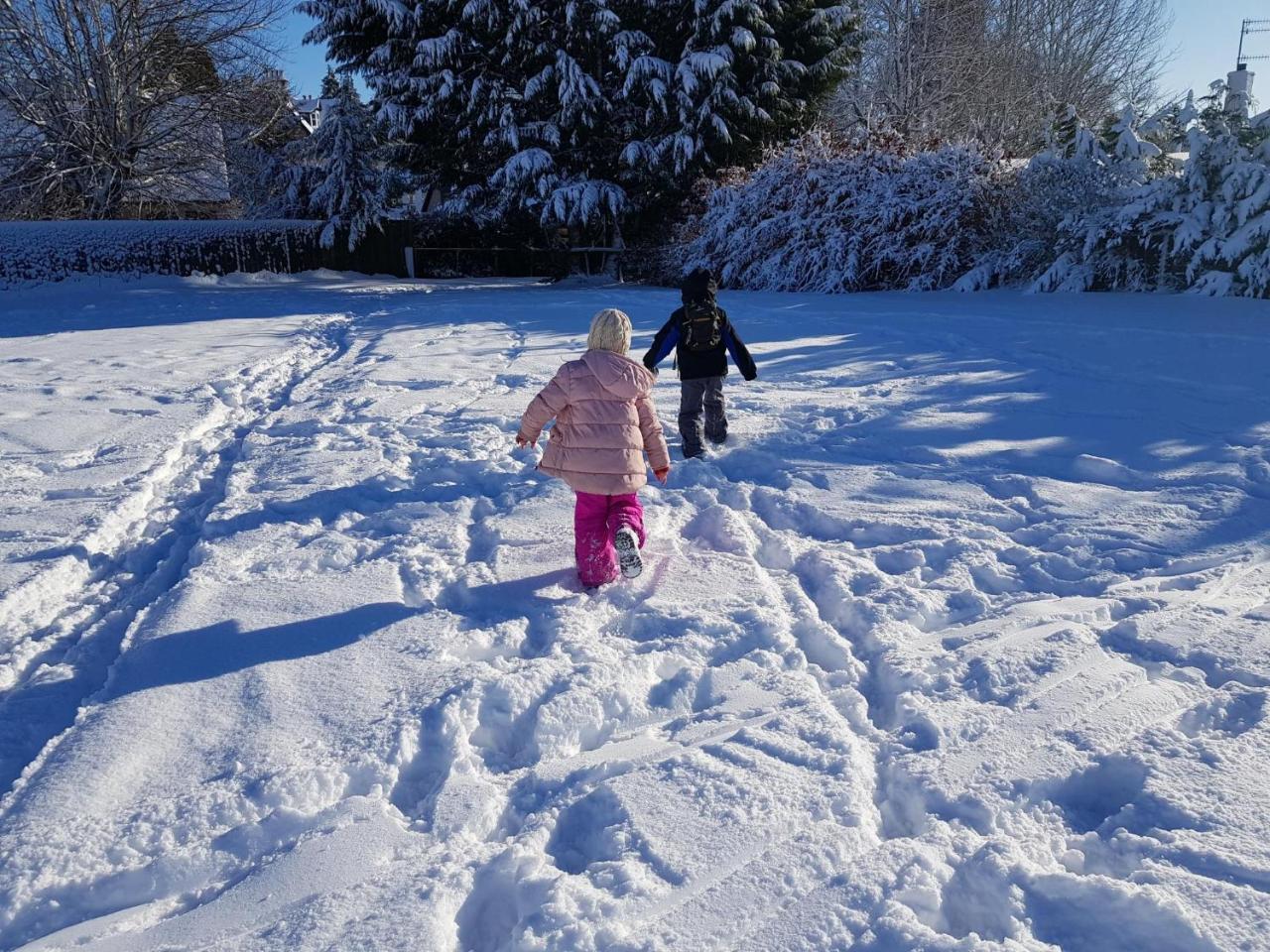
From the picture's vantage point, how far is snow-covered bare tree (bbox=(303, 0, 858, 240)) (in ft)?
61.2

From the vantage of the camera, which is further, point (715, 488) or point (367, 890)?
point (715, 488)

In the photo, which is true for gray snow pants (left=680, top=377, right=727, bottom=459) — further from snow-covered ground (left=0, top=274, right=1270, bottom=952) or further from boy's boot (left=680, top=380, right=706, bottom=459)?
snow-covered ground (left=0, top=274, right=1270, bottom=952)

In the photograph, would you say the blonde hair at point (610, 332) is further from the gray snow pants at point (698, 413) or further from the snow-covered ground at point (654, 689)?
the gray snow pants at point (698, 413)

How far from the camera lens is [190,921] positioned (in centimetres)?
194

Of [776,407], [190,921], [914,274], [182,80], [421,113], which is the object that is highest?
[182,80]

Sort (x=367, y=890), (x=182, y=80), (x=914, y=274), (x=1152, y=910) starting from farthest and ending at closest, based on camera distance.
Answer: (x=182, y=80) < (x=914, y=274) < (x=367, y=890) < (x=1152, y=910)

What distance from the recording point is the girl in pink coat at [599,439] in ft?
12.4

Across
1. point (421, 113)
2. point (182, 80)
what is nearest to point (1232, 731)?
point (421, 113)

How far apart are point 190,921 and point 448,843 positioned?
566 mm

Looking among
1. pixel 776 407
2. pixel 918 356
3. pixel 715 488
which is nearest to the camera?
pixel 715 488

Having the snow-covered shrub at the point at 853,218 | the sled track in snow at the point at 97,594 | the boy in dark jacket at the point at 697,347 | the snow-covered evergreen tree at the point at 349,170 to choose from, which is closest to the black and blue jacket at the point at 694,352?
the boy in dark jacket at the point at 697,347

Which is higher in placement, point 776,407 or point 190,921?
point 776,407

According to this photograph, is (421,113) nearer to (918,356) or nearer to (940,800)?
(918,356)

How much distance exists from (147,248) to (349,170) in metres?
6.74
